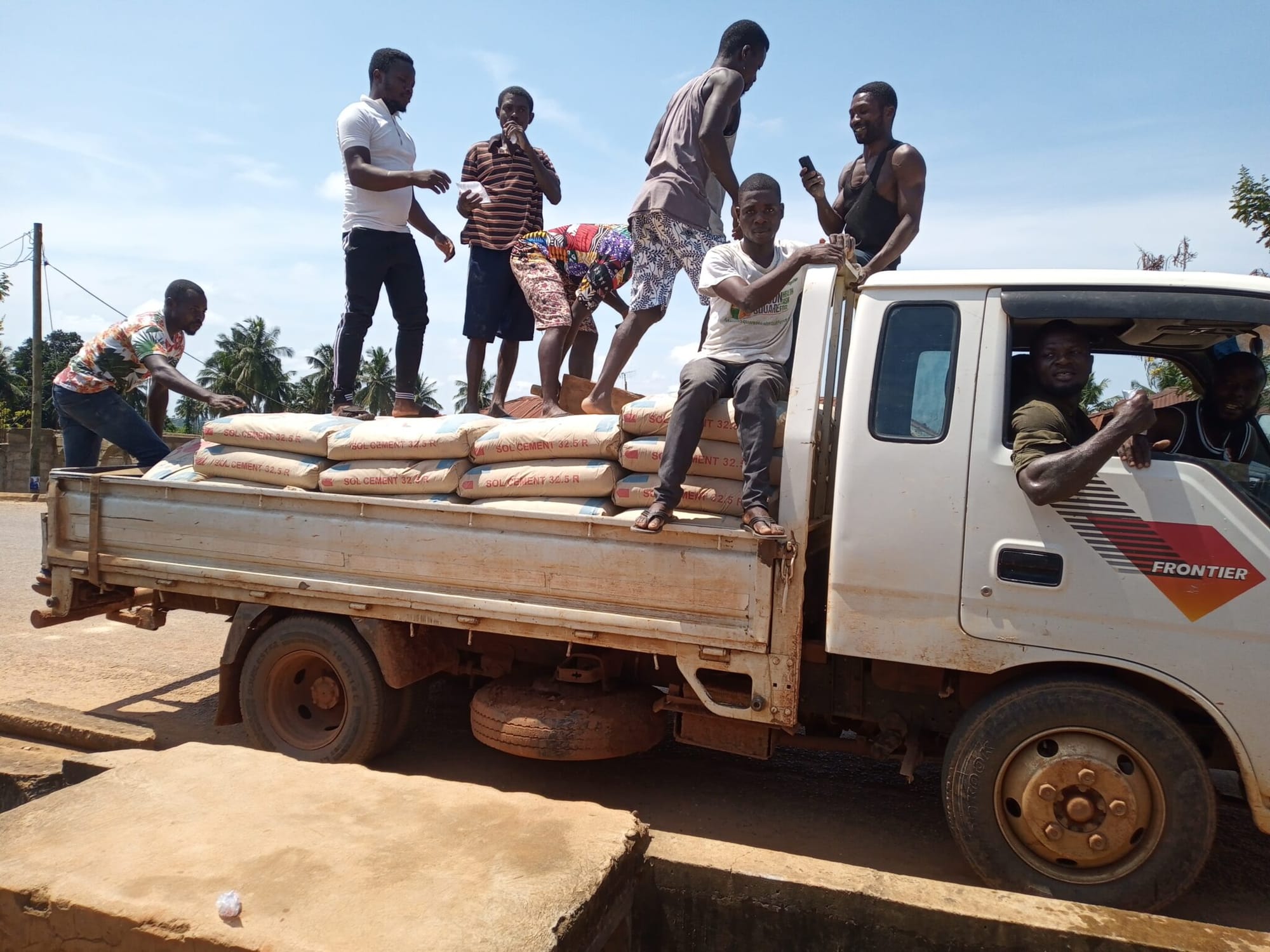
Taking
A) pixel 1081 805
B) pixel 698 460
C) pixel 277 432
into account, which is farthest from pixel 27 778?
pixel 1081 805

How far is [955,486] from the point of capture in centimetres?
317

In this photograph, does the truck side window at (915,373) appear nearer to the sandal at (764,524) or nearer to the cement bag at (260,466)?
the sandal at (764,524)

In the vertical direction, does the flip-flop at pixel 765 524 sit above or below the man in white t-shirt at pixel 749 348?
below

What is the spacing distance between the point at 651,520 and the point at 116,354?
12.0 ft

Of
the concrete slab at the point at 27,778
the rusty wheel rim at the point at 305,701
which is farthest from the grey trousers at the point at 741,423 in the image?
the concrete slab at the point at 27,778

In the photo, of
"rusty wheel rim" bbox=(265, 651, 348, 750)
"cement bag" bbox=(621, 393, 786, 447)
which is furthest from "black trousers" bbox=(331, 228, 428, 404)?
"cement bag" bbox=(621, 393, 786, 447)

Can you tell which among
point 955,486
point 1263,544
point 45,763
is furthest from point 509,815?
point 1263,544

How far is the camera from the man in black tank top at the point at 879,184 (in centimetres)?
440

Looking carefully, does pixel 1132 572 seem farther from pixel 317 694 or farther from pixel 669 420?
pixel 317 694

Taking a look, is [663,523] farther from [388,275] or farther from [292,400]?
[292,400]

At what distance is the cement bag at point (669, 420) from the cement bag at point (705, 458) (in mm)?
36

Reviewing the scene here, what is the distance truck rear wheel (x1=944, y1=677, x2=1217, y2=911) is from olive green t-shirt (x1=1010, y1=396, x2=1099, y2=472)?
801 millimetres

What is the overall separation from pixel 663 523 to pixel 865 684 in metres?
1.06

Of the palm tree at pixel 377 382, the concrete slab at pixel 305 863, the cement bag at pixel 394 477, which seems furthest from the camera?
the palm tree at pixel 377 382
